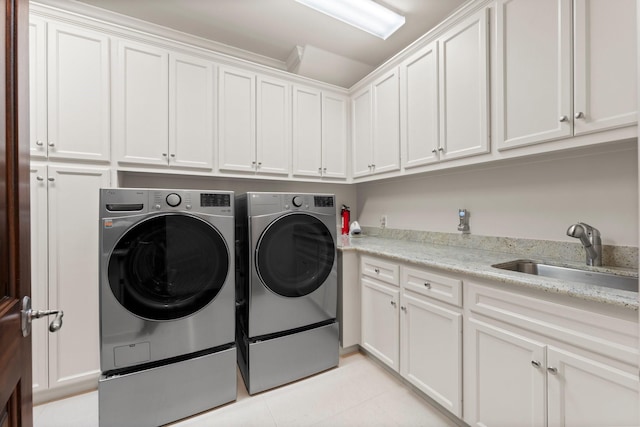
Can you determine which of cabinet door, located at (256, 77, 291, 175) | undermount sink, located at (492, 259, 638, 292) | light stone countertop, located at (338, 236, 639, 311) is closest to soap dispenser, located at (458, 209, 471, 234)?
light stone countertop, located at (338, 236, 639, 311)

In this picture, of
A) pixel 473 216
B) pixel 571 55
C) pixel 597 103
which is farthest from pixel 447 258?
pixel 571 55

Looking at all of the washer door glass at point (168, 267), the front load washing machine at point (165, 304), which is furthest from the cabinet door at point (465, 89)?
the washer door glass at point (168, 267)

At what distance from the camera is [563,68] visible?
1272mm

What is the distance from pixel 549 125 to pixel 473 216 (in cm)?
83

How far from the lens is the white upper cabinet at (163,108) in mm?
1817

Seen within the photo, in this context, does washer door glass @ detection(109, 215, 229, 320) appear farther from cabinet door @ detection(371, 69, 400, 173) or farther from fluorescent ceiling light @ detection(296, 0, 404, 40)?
fluorescent ceiling light @ detection(296, 0, 404, 40)

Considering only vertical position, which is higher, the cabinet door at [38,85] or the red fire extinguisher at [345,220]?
the cabinet door at [38,85]

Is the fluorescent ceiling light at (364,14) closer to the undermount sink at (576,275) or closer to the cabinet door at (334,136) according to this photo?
the cabinet door at (334,136)

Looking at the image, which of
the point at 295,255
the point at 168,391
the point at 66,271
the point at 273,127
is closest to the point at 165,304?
the point at 168,391

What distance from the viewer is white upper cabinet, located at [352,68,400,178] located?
221 centimetres

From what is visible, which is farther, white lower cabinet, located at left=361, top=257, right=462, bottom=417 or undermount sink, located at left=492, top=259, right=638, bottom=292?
white lower cabinet, located at left=361, top=257, right=462, bottom=417

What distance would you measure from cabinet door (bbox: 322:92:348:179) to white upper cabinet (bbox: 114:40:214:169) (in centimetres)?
104

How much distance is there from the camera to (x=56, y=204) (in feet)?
5.34

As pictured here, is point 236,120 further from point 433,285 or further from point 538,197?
point 538,197
